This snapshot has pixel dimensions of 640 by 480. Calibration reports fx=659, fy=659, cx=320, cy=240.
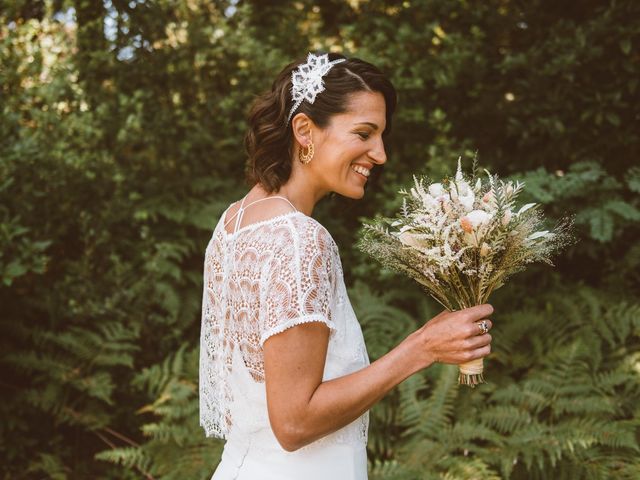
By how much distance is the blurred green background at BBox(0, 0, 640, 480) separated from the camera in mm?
4227

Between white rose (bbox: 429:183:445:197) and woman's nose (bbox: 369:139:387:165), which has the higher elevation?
woman's nose (bbox: 369:139:387:165)

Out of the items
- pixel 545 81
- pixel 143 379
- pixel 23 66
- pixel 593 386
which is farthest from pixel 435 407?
pixel 23 66

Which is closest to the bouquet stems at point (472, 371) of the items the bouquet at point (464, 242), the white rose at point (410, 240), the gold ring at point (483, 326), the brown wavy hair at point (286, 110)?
the bouquet at point (464, 242)

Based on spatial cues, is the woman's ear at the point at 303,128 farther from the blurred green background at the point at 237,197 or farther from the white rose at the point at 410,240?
the blurred green background at the point at 237,197

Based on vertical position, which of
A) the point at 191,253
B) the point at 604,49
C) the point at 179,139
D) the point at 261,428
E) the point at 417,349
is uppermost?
the point at 604,49

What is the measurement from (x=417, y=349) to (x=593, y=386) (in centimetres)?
280

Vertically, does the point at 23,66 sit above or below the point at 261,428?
above

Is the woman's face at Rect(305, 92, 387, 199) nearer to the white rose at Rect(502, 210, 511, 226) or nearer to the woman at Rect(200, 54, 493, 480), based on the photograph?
the woman at Rect(200, 54, 493, 480)

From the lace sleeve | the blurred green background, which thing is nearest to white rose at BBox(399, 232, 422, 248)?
the lace sleeve

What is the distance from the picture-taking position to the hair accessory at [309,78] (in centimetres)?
218

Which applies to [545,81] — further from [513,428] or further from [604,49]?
[513,428]

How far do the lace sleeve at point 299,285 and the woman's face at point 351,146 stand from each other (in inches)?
14.0

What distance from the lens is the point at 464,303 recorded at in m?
2.04

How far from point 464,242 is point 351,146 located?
480 millimetres
